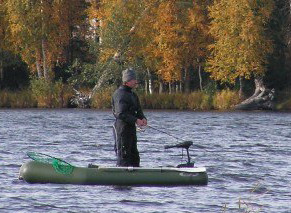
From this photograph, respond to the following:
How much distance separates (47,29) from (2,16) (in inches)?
151

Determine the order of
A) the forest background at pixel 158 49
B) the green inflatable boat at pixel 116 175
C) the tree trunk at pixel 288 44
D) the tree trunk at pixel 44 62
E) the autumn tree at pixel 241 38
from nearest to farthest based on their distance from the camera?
the green inflatable boat at pixel 116 175
the autumn tree at pixel 241 38
the forest background at pixel 158 49
the tree trunk at pixel 288 44
the tree trunk at pixel 44 62

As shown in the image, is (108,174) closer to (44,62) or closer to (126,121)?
(126,121)

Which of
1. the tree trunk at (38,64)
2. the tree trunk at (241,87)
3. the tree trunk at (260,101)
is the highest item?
the tree trunk at (38,64)

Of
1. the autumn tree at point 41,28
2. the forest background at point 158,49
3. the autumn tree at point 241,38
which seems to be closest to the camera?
the autumn tree at point 241,38

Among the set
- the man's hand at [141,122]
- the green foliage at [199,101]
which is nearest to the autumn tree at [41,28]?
the green foliage at [199,101]

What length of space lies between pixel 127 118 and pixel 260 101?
4608 centimetres

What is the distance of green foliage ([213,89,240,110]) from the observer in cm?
6581

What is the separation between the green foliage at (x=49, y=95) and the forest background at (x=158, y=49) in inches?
2.6

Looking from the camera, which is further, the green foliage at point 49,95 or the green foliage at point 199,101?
the green foliage at point 49,95

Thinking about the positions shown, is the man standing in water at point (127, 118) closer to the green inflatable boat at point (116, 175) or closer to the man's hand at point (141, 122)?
the man's hand at point (141, 122)

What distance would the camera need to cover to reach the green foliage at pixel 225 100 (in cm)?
6581

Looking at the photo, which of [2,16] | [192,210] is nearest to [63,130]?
[192,210]

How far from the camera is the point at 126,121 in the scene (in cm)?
2177

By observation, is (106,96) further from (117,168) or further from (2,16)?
(117,168)
